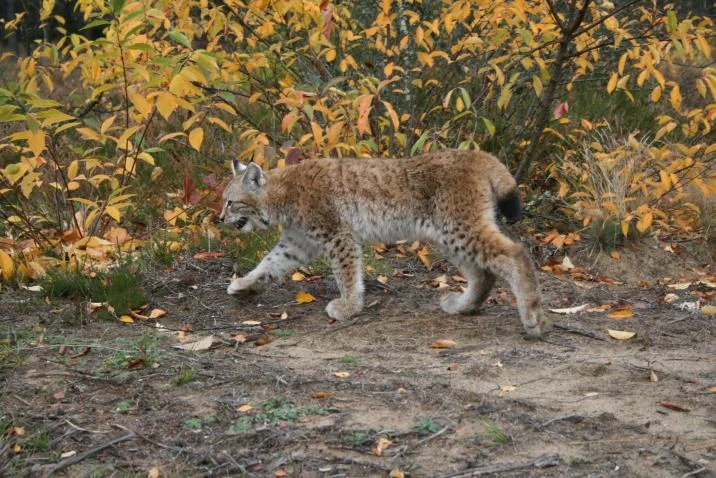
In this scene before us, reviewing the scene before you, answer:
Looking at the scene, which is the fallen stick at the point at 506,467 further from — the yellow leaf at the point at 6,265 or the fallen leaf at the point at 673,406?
the yellow leaf at the point at 6,265

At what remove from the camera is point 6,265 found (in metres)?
5.53

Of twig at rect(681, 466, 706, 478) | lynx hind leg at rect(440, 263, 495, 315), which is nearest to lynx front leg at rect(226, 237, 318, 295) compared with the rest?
lynx hind leg at rect(440, 263, 495, 315)

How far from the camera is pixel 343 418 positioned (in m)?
3.56

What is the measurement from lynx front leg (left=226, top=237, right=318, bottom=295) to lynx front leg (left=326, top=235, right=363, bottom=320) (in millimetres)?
343

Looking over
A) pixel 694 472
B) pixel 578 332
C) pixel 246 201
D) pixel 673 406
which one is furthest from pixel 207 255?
pixel 694 472

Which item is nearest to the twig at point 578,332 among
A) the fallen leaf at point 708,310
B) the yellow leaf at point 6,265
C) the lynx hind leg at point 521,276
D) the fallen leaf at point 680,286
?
the lynx hind leg at point 521,276

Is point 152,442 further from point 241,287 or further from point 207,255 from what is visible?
point 207,255

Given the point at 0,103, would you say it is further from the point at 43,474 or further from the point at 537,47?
the point at 537,47

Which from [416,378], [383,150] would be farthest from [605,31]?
[416,378]

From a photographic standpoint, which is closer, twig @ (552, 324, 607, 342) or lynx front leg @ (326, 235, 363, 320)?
twig @ (552, 324, 607, 342)

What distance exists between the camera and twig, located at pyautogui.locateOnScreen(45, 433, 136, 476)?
10.4 ft

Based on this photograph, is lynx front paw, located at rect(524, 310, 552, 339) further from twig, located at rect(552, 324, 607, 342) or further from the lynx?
twig, located at rect(552, 324, 607, 342)

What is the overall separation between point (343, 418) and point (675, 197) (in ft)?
14.8

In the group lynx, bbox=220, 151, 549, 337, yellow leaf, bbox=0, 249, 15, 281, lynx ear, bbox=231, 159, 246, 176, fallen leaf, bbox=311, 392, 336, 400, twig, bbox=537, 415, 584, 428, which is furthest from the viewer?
lynx ear, bbox=231, 159, 246, 176
